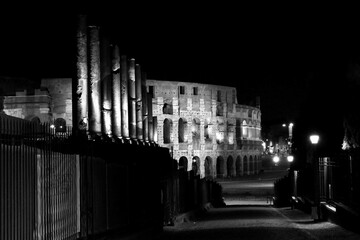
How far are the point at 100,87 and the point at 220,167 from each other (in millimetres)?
51765

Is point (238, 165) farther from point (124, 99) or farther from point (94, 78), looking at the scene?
point (94, 78)

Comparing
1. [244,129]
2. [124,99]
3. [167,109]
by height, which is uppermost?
[167,109]

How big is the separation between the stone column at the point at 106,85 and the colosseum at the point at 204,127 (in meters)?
38.4

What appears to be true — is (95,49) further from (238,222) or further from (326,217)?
(326,217)

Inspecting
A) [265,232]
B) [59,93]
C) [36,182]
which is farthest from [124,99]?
[59,93]

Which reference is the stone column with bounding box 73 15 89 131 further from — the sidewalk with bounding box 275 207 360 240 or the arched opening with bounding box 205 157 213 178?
the arched opening with bounding box 205 157 213 178

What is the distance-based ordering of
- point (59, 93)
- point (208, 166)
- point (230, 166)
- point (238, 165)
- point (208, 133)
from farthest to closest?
point (238, 165), point (230, 166), point (208, 166), point (208, 133), point (59, 93)

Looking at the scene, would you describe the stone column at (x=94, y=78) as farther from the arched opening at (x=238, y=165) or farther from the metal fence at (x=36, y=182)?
the arched opening at (x=238, y=165)

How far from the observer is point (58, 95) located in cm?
5850

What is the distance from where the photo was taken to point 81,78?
2684 centimetres

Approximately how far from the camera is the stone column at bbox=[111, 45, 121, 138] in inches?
1204

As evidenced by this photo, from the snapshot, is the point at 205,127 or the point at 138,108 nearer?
the point at 138,108

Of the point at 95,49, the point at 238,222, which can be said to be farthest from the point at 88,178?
the point at 95,49

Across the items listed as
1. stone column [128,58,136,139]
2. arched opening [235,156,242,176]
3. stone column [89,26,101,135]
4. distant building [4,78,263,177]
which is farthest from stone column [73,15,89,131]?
arched opening [235,156,242,176]
